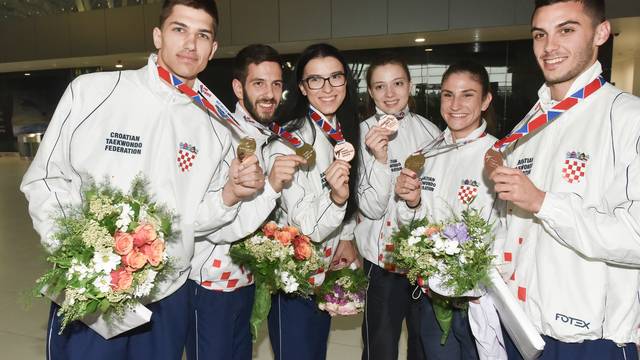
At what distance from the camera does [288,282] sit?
2.54 metres

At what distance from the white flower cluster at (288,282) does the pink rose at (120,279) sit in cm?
90

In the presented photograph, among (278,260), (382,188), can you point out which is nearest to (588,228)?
(382,188)

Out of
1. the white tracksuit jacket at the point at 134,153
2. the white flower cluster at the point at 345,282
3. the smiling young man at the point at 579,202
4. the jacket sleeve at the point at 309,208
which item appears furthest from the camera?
the white flower cluster at the point at 345,282

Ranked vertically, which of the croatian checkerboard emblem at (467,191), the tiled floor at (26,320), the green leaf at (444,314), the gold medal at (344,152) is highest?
the gold medal at (344,152)

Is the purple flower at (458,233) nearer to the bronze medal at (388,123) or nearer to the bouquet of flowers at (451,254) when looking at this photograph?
the bouquet of flowers at (451,254)

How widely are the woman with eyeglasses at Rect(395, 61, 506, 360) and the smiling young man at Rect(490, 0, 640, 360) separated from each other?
578 mm

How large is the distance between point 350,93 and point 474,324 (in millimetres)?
1457

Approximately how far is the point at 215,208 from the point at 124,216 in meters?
0.62

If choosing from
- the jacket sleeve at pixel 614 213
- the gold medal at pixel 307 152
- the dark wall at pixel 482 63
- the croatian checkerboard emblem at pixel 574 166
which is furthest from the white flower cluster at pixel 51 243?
the dark wall at pixel 482 63

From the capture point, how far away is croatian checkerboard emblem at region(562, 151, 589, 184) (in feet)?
6.40

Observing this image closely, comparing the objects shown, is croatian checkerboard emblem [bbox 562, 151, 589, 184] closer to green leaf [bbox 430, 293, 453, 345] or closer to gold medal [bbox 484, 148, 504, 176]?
gold medal [bbox 484, 148, 504, 176]

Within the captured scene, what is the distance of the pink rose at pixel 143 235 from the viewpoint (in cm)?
182

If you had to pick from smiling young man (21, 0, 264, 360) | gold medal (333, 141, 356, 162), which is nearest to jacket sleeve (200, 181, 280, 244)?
smiling young man (21, 0, 264, 360)

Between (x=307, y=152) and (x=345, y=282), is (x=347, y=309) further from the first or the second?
(x=307, y=152)
